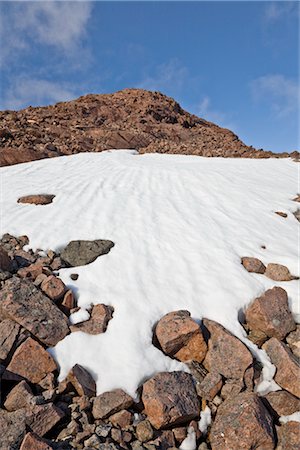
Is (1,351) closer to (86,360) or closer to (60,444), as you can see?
(86,360)

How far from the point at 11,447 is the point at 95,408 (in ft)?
3.02

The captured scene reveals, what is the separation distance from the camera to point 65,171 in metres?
13.8

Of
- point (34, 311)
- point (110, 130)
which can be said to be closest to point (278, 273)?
point (34, 311)

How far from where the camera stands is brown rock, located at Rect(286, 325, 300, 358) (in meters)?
4.67

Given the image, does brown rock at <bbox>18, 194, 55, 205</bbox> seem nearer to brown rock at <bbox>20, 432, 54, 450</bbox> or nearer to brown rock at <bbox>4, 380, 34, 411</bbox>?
brown rock at <bbox>4, 380, 34, 411</bbox>

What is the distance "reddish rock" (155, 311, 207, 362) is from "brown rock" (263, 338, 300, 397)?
3.52 feet

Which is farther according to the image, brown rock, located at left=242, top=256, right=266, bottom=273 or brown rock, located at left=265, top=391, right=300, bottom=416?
brown rock, located at left=242, top=256, right=266, bottom=273

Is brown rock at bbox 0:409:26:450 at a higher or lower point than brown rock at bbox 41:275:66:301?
lower

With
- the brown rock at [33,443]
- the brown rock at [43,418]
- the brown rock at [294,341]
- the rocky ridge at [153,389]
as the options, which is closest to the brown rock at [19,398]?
the rocky ridge at [153,389]

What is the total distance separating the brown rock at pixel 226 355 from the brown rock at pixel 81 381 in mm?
1699

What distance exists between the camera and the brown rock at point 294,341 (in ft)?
15.3

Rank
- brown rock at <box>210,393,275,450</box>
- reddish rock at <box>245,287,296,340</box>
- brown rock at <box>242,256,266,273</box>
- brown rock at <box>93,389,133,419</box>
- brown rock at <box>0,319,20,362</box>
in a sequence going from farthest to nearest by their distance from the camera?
brown rock at <box>242,256,266,273</box> → reddish rock at <box>245,287,296,340</box> → brown rock at <box>0,319,20,362</box> → brown rock at <box>93,389,133,419</box> → brown rock at <box>210,393,275,450</box>

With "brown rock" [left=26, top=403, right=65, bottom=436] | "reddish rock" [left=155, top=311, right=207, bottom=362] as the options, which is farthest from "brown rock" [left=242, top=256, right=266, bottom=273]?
"brown rock" [left=26, top=403, right=65, bottom=436]

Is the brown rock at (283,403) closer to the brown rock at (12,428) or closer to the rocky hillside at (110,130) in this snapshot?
the brown rock at (12,428)
